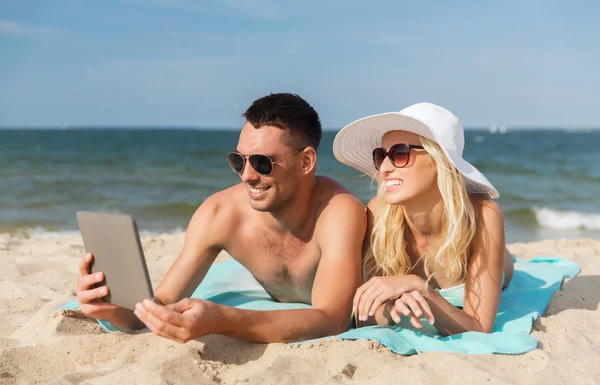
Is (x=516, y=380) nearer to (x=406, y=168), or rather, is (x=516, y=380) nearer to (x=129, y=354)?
(x=406, y=168)

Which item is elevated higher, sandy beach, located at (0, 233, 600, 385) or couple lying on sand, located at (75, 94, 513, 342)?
couple lying on sand, located at (75, 94, 513, 342)

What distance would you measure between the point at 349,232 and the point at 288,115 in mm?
817

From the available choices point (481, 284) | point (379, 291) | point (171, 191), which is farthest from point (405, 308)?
point (171, 191)

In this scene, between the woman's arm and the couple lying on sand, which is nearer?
the couple lying on sand

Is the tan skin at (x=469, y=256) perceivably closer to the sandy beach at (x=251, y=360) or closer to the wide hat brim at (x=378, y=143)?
the wide hat brim at (x=378, y=143)

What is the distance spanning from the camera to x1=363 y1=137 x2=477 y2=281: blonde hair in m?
3.71

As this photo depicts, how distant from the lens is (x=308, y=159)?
4.02 meters

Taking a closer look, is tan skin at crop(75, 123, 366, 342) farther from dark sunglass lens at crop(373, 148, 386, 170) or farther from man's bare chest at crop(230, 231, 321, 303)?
dark sunglass lens at crop(373, 148, 386, 170)

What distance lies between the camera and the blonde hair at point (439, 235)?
12.2 feet

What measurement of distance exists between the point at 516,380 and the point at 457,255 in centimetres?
86

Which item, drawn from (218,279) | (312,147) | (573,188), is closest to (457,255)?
(312,147)

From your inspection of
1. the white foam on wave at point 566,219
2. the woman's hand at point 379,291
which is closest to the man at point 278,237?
the woman's hand at point 379,291

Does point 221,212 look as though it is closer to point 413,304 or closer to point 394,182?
point 394,182

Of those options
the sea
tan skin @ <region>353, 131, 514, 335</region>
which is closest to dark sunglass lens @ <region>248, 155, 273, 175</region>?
tan skin @ <region>353, 131, 514, 335</region>
